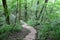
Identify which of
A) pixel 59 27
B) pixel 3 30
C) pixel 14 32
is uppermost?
pixel 59 27

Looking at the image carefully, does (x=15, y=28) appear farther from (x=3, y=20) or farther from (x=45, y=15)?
(x=45, y=15)

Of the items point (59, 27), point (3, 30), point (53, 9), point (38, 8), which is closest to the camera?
point (59, 27)

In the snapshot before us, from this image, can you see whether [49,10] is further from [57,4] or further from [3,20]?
[3,20]

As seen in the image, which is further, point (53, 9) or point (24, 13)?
point (24, 13)

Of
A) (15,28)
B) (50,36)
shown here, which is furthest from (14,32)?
(50,36)

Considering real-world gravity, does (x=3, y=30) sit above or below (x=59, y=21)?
below

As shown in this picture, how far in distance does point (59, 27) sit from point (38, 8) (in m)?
13.8

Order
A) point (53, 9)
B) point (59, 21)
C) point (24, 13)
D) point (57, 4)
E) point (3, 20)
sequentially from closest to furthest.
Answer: point (59, 21)
point (3, 20)
point (57, 4)
point (53, 9)
point (24, 13)

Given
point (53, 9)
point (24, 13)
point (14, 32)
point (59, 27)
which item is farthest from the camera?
point (24, 13)

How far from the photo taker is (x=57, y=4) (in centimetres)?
1675

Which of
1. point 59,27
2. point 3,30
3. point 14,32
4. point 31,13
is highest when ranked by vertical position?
point 59,27

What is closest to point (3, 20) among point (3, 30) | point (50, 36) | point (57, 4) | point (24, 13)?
point (3, 30)

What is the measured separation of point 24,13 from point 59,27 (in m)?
17.9

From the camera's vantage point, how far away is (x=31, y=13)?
1037 inches
